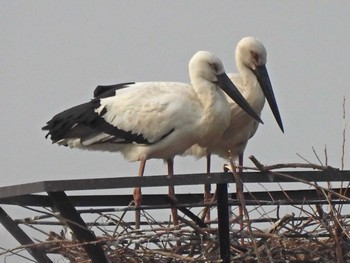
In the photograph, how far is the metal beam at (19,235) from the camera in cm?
791

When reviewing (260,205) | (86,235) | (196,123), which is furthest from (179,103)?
(86,235)

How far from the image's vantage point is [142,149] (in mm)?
10227

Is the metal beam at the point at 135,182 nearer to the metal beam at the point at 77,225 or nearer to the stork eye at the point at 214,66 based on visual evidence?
the metal beam at the point at 77,225

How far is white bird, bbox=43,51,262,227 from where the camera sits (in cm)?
1008

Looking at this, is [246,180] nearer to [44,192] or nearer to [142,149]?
[44,192]

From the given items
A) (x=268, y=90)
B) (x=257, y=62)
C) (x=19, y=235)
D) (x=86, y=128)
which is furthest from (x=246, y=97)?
(x=19, y=235)

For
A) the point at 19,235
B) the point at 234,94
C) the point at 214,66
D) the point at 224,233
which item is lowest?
the point at 224,233

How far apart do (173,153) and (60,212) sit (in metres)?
3.06

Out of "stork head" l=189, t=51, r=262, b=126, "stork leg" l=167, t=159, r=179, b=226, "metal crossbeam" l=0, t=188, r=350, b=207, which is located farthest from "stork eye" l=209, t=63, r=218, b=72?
"metal crossbeam" l=0, t=188, r=350, b=207

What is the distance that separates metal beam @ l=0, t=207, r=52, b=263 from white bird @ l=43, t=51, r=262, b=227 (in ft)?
7.55

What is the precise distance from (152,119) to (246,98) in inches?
38.9

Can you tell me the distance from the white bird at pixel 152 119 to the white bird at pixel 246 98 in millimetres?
276

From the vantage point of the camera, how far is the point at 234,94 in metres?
10.4

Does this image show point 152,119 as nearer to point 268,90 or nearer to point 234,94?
point 234,94
